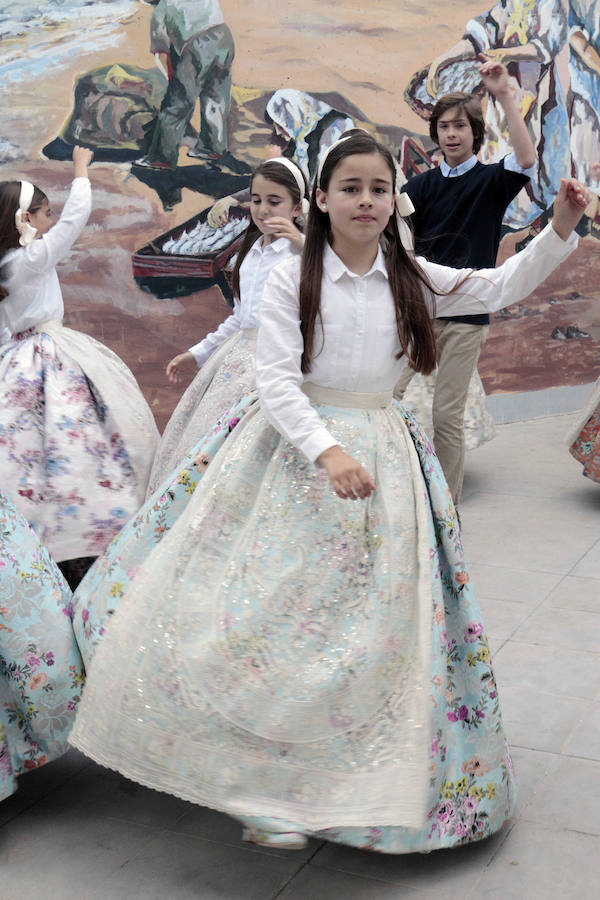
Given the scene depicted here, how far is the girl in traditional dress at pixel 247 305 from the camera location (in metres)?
3.92

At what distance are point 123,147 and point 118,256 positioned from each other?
1.83 ft

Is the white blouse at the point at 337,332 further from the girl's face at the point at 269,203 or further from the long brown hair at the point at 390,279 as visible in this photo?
the girl's face at the point at 269,203

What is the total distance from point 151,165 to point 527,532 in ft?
9.03

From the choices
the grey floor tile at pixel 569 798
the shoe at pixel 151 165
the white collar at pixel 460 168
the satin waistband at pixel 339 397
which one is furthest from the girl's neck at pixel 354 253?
the shoe at pixel 151 165

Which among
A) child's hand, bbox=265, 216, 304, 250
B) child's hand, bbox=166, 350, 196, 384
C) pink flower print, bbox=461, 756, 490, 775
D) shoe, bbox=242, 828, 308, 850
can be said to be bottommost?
pink flower print, bbox=461, 756, 490, 775

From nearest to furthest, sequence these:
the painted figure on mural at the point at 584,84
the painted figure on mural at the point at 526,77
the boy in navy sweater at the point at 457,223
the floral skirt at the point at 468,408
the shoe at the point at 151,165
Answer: the boy in navy sweater at the point at 457,223 → the floral skirt at the point at 468,408 → the shoe at the point at 151,165 → the painted figure on mural at the point at 526,77 → the painted figure on mural at the point at 584,84

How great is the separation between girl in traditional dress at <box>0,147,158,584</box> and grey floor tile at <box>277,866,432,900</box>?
166cm

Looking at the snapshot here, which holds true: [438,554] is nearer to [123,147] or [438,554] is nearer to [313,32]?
[123,147]

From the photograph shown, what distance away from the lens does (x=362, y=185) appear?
92.3 inches

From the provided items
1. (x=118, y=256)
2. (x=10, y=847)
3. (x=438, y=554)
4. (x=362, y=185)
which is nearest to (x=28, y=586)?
(x=10, y=847)

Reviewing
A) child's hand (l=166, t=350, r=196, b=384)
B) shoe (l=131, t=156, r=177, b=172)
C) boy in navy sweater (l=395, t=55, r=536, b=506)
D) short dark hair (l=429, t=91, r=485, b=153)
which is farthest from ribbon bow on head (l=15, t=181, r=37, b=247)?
shoe (l=131, t=156, r=177, b=172)

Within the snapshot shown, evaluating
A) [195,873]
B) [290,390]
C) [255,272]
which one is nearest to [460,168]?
[255,272]

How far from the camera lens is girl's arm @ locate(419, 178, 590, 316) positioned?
7.81 feet

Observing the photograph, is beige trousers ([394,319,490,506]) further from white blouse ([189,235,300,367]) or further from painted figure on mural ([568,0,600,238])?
painted figure on mural ([568,0,600,238])
